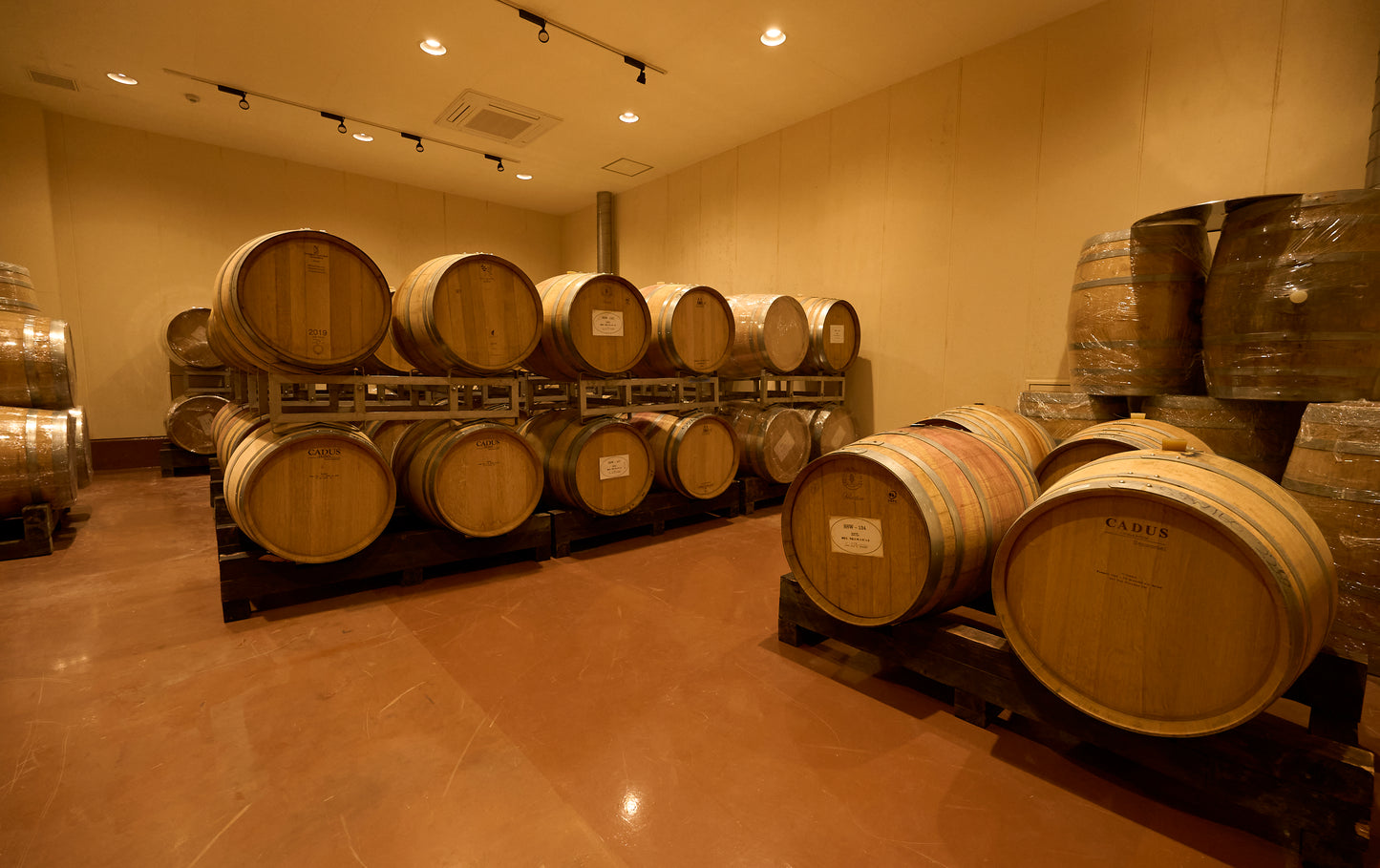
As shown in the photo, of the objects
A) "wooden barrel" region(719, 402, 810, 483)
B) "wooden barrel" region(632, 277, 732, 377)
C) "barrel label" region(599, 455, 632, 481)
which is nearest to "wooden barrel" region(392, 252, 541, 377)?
"barrel label" region(599, 455, 632, 481)

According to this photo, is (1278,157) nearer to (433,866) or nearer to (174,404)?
(433,866)

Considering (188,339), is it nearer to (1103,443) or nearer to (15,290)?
(15,290)

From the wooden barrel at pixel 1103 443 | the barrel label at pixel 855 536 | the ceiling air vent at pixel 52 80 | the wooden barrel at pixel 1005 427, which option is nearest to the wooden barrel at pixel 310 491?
the barrel label at pixel 855 536

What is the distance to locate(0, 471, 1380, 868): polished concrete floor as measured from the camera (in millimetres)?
1576

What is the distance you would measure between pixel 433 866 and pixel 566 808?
1.19ft

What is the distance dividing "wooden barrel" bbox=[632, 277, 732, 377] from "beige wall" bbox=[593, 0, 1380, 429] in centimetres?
218

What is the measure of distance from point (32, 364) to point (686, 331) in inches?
203

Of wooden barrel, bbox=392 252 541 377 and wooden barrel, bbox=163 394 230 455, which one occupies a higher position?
wooden barrel, bbox=392 252 541 377

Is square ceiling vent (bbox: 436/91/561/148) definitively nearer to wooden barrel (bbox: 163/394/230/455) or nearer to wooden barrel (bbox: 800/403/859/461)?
wooden barrel (bbox: 163/394/230/455)

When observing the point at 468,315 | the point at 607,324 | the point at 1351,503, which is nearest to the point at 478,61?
the point at 607,324

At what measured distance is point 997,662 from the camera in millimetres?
1991

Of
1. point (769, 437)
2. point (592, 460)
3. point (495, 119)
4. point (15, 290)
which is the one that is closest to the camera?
point (592, 460)

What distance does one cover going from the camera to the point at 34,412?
14.0 ft

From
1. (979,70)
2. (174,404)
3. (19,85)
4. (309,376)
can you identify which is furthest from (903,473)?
(19,85)
